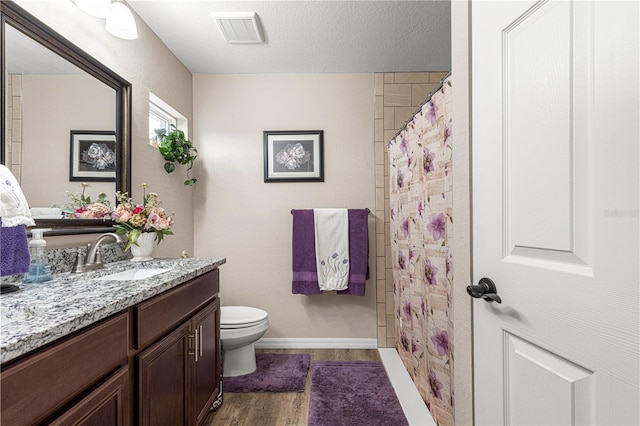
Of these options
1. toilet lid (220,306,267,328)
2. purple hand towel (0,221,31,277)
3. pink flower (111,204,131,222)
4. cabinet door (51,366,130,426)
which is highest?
pink flower (111,204,131,222)

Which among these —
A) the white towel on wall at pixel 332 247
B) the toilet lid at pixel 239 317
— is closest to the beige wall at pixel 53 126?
the toilet lid at pixel 239 317

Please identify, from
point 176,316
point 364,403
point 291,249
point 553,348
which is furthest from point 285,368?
point 553,348

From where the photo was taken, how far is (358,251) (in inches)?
102

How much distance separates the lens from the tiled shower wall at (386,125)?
8.89 ft

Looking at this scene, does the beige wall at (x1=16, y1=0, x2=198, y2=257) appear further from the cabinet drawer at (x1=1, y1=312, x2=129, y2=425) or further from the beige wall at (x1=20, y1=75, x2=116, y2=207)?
the cabinet drawer at (x1=1, y1=312, x2=129, y2=425)

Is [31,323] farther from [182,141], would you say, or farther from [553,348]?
[182,141]

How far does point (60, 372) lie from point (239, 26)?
6.66 ft

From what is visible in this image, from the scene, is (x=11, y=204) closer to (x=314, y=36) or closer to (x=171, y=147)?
(x=171, y=147)

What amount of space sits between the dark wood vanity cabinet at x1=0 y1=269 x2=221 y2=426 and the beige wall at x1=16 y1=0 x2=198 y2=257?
639 millimetres

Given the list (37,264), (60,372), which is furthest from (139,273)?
(60,372)

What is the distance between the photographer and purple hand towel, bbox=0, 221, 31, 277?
3.15ft

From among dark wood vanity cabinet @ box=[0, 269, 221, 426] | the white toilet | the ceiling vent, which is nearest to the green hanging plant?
the ceiling vent

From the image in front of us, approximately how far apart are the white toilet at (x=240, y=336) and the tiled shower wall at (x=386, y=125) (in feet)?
3.48

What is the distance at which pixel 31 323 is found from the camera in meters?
0.70
